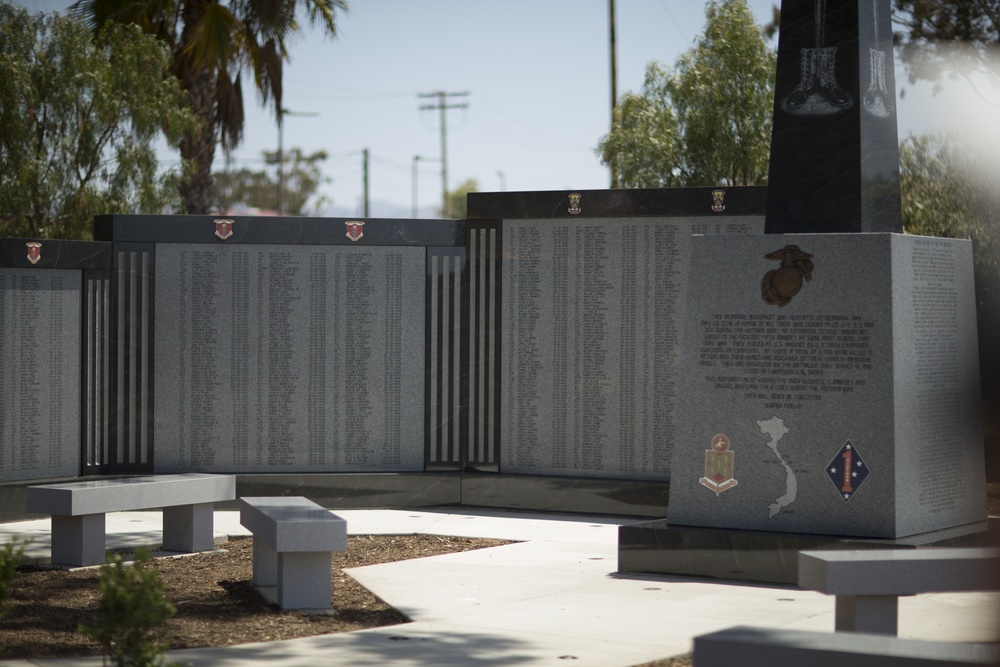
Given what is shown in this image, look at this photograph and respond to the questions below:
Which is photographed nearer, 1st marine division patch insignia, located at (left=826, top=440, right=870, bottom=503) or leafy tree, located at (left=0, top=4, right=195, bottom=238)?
1st marine division patch insignia, located at (left=826, top=440, right=870, bottom=503)

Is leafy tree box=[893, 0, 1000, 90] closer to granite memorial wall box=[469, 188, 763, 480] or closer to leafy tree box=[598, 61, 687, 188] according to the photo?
granite memorial wall box=[469, 188, 763, 480]

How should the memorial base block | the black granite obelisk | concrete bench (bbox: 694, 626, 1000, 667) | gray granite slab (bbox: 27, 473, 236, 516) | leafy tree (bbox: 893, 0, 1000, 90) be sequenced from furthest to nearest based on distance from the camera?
gray granite slab (bbox: 27, 473, 236, 516)
the black granite obelisk
the memorial base block
concrete bench (bbox: 694, 626, 1000, 667)
leafy tree (bbox: 893, 0, 1000, 90)

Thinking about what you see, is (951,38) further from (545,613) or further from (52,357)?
(52,357)

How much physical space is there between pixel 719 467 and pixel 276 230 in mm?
5481

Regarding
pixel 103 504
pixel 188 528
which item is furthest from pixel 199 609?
pixel 188 528

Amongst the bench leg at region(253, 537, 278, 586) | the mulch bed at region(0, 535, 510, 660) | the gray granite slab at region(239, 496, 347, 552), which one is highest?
the gray granite slab at region(239, 496, 347, 552)

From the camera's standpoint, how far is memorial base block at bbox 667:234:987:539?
711 centimetres

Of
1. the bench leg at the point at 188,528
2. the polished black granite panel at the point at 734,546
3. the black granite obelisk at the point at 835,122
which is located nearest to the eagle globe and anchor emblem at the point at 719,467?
the polished black granite panel at the point at 734,546

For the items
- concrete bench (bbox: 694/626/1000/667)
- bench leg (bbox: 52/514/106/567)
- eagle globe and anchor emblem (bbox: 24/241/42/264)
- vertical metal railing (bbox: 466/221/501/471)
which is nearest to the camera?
concrete bench (bbox: 694/626/1000/667)

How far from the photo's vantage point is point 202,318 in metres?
11.3

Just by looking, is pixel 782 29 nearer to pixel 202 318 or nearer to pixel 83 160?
pixel 202 318

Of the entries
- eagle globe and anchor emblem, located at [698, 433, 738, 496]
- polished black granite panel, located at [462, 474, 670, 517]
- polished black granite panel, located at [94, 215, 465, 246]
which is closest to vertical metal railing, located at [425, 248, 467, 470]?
polished black granite panel, located at [94, 215, 465, 246]

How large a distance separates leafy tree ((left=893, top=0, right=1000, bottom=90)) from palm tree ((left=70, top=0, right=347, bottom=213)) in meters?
11.6

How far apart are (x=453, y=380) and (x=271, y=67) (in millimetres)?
8829
